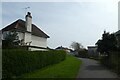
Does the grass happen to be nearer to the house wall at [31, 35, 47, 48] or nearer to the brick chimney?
the brick chimney

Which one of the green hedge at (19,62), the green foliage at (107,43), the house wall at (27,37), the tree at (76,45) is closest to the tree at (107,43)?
the green foliage at (107,43)

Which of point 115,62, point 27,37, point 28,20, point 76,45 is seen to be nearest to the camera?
point 115,62

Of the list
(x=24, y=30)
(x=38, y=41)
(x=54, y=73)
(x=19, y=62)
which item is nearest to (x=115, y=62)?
(x=54, y=73)

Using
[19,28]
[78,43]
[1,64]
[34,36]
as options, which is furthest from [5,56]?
[78,43]

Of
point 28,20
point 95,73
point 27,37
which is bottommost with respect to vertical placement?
point 95,73

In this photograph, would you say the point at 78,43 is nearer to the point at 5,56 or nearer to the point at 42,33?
the point at 42,33

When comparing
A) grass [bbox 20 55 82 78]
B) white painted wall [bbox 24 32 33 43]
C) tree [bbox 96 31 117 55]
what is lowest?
grass [bbox 20 55 82 78]

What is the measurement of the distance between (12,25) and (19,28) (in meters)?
2.67

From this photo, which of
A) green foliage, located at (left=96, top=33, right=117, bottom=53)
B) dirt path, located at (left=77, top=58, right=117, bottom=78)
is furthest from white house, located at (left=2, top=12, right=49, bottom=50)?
dirt path, located at (left=77, top=58, right=117, bottom=78)

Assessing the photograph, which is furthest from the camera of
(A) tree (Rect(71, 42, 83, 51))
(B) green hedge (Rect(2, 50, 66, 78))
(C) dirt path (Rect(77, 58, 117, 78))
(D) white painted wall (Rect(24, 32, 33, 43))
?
(A) tree (Rect(71, 42, 83, 51))

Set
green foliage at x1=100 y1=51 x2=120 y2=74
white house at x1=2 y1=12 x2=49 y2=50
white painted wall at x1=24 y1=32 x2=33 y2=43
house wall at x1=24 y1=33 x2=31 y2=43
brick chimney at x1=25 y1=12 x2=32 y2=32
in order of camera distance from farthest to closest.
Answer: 1. white painted wall at x1=24 y1=32 x2=33 y2=43
2. house wall at x1=24 y1=33 x2=31 y2=43
3. brick chimney at x1=25 y1=12 x2=32 y2=32
4. white house at x1=2 y1=12 x2=49 y2=50
5. green foliage at x1=100 y1=51 x2=120 y2=74

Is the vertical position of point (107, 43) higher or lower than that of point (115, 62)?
higher

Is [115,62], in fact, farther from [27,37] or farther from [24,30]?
[27,37]

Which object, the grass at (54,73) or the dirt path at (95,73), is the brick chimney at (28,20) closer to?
the grass at (54,73)
